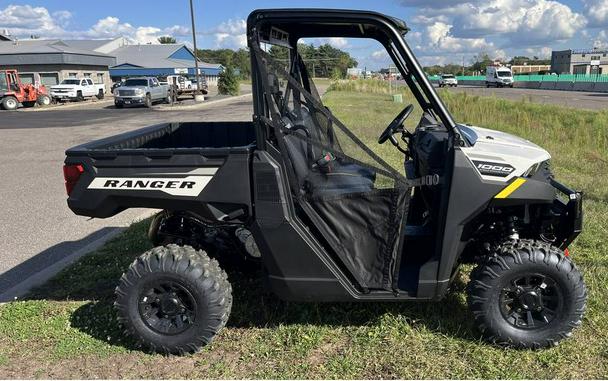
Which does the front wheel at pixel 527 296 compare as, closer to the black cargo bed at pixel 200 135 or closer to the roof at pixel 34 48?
the black cargo bed at pixel 200 135

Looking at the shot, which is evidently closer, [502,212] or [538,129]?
[502,212]

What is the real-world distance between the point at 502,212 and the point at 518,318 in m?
0.65

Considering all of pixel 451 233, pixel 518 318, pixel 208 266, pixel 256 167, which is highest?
pixel 256 167

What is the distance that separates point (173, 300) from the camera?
3.21 meters

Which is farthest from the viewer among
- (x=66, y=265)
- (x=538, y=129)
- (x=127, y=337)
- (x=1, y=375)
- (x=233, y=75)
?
(x=233, y=75)

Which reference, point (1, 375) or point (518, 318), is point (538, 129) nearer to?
point (518, 318)

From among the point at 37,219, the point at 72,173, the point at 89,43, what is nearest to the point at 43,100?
the point at 37,219

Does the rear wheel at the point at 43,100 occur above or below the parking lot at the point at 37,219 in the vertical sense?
above

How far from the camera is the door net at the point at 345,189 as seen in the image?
3025 mm

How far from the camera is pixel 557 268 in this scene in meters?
2.97

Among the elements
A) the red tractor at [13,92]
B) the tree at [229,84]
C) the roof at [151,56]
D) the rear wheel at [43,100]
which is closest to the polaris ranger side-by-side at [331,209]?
the red tractor at [13,92]

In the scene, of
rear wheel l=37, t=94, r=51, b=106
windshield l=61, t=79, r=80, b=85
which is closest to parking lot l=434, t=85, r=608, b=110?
rear wheel l=37, t=94, r=51, b=106

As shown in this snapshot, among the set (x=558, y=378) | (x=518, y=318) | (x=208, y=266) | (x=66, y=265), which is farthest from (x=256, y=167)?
(x=66, y=265)

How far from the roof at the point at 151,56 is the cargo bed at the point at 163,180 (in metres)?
66.8
